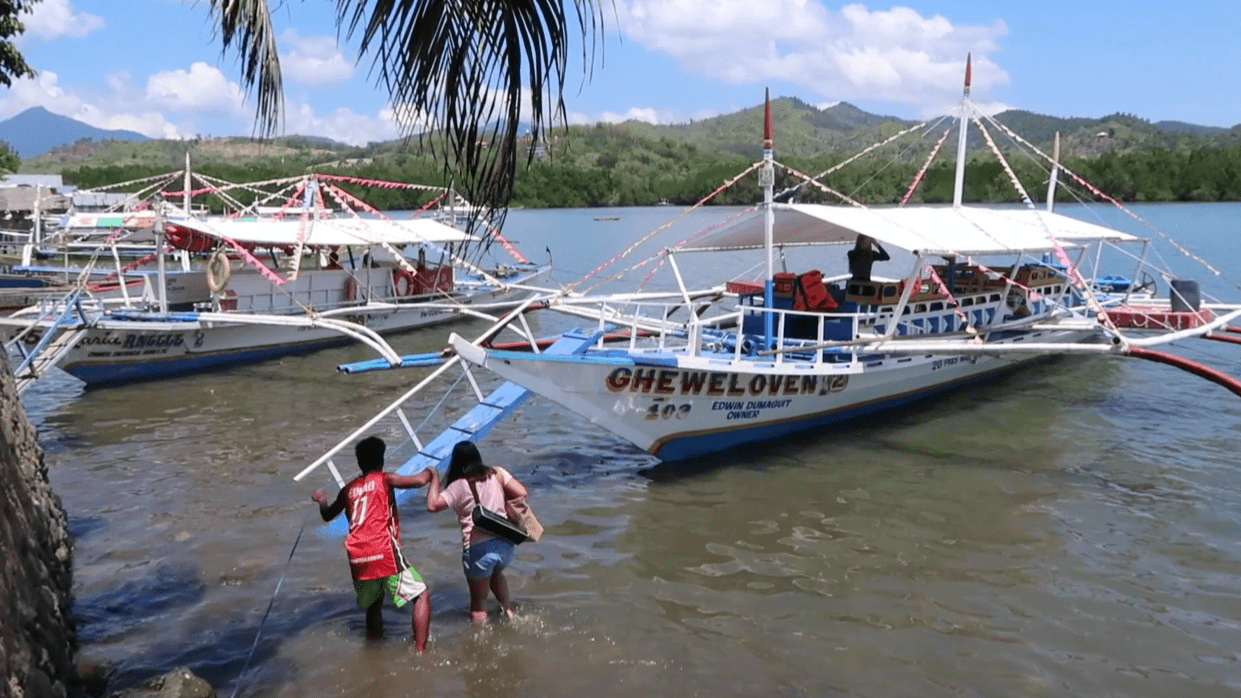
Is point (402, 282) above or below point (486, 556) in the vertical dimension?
above

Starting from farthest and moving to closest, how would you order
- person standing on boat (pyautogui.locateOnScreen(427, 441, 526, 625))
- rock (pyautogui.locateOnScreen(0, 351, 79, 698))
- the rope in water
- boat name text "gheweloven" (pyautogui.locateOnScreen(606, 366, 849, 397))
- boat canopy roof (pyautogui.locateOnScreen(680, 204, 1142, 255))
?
boat canopy roof (pyautogui.locateOnScreen(680, 204, 1142, 255)) < boat name text "gheweloven" (pyautogui.locateOnScreen(606, 366, 849, 397)) < person standing on boat (pyautogui.locateOnScreen(427, 441, 526, 625)) < the rope in water < rock (pyautogui.locateOnScreen(0, 351, 79, 698))

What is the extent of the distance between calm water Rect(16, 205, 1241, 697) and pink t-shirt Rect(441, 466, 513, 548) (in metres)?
0.90

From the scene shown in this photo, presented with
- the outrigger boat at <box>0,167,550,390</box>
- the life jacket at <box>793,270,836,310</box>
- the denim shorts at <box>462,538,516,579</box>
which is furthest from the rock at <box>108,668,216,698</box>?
the life jacket at <box>793,270,836,310</box>

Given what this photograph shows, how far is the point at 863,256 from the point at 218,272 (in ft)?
40.4

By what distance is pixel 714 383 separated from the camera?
10.7 m

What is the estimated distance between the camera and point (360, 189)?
3263 inches

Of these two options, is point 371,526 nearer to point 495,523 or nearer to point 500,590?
point 495,523

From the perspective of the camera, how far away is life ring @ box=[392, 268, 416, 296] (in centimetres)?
2294

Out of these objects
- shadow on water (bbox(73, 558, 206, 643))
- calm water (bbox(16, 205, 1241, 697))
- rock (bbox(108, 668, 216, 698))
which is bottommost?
shadow on water (bbox(73, 558, 206, 643))

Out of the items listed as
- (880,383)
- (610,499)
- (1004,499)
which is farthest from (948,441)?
(610,499)

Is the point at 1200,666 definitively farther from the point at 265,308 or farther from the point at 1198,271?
the point at 1198,271

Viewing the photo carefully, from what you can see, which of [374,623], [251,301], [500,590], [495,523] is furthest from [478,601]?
[251,301]

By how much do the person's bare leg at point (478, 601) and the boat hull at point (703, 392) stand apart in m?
2.71

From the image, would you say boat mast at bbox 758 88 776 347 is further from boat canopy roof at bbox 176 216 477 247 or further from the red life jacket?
boat canopy roof at bbox 176 216 477 247
